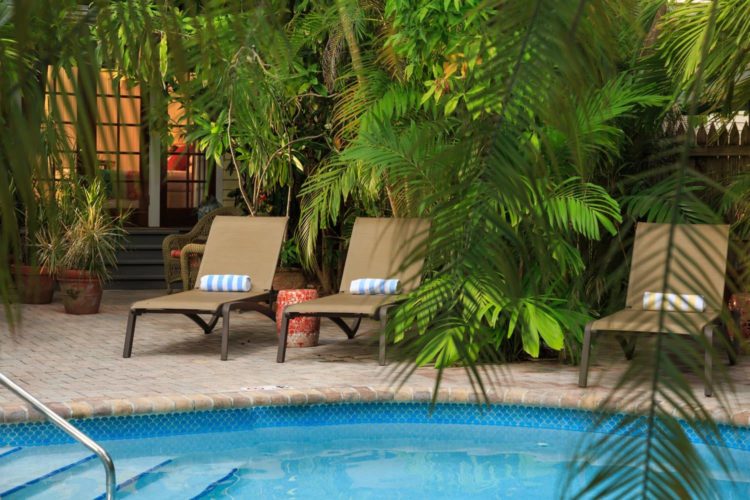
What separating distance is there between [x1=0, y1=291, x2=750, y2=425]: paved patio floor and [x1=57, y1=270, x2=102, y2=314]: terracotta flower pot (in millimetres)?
682

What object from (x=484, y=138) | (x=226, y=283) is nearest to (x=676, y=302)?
(x=484, y=138)

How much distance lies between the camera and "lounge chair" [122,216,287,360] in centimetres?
766

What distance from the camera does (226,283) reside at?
27.2 ft

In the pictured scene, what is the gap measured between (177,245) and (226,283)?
374cm

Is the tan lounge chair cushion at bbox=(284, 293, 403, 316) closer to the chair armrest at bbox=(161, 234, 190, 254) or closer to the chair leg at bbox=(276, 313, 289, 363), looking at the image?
the chair leg at bbox=(276, 313, 289, 363)

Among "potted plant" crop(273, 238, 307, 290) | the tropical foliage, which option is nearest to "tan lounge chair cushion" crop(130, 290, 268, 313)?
"potted plant" crop(273, 238, 307, 290)

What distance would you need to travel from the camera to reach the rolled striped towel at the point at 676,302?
44cm

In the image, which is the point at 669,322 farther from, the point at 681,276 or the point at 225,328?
the point at 225,328

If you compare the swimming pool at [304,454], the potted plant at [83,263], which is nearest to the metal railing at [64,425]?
the swimming pool at [304,454]

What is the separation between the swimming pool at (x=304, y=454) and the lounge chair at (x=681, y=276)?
188 inches

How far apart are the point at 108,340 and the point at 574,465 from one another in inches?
335

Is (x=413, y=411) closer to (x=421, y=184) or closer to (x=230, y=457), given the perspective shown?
(x=230, y=457)

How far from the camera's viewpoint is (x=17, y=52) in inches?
16.9

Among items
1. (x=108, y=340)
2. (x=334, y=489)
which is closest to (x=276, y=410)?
(x=334, y=489)
